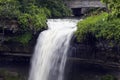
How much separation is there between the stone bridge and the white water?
14.4 ft

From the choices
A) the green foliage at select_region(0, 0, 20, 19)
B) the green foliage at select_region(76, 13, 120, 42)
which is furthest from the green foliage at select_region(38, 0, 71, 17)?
the green foliage at select_region(76, 13, 120, 42)

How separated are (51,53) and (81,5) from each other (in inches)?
256

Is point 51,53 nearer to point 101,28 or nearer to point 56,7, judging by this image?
point 101,28

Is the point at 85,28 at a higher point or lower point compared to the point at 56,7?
lower

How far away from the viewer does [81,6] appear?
79.0 feet

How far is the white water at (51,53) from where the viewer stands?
1805cm

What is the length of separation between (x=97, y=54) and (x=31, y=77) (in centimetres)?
360

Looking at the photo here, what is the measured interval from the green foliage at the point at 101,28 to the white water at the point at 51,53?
579mm

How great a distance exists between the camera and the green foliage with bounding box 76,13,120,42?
658 inches

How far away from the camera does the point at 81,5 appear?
24094 millimetres

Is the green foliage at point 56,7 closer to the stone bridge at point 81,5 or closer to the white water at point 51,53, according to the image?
the stone bridge at point 81,5

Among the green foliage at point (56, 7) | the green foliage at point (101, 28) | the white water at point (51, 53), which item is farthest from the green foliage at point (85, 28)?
the green foliage at point (56, 7)

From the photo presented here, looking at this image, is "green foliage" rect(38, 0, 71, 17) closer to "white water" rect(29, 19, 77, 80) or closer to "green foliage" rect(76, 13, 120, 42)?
"white water" rect(29, 19, 77, 80)

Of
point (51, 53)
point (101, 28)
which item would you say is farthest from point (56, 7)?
point (101, 28)
